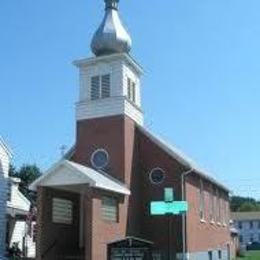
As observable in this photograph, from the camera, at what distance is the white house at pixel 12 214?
34.6m

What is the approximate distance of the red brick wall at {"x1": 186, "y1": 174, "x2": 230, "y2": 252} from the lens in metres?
36.6

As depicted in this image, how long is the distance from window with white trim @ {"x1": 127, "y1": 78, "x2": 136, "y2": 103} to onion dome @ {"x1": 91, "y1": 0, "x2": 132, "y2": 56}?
188cm

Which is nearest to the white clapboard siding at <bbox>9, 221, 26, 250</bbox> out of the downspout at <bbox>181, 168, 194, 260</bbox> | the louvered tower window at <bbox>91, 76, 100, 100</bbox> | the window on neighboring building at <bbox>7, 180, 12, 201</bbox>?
the window on neighboring building at <bbox>7, 180, 12, 201</bbox>

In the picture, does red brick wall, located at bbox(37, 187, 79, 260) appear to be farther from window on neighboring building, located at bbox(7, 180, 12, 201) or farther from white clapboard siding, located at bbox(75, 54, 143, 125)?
white clapboard siding, located at bbox(75, 54, 143, 125)

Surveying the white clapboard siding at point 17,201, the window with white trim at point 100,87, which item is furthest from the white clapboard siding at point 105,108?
the white clapboard siding at point 17,201

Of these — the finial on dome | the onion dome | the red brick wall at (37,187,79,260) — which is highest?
the finial on dome

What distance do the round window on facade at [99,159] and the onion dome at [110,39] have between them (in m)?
6.17

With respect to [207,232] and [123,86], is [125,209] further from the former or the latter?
[207,232]

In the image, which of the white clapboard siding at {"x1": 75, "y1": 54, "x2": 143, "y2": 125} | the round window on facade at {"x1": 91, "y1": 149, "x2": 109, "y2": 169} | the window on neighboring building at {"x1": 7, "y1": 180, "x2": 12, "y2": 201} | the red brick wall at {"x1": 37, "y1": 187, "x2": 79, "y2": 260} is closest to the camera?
the red brick wall at {"x1": 37, "y1": 187, "x2": 79, "y2": 260}

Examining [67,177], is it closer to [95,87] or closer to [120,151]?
[120,151]

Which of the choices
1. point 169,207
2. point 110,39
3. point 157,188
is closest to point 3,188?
point 157,188

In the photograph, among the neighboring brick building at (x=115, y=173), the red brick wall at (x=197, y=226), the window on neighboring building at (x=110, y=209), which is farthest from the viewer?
the red brick wall at (x=197, y=226)

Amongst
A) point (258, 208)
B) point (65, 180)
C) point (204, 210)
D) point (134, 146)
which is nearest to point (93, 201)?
point (65, 180)

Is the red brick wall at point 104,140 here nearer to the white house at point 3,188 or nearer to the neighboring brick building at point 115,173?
the neighboring brick building at point 115,173
